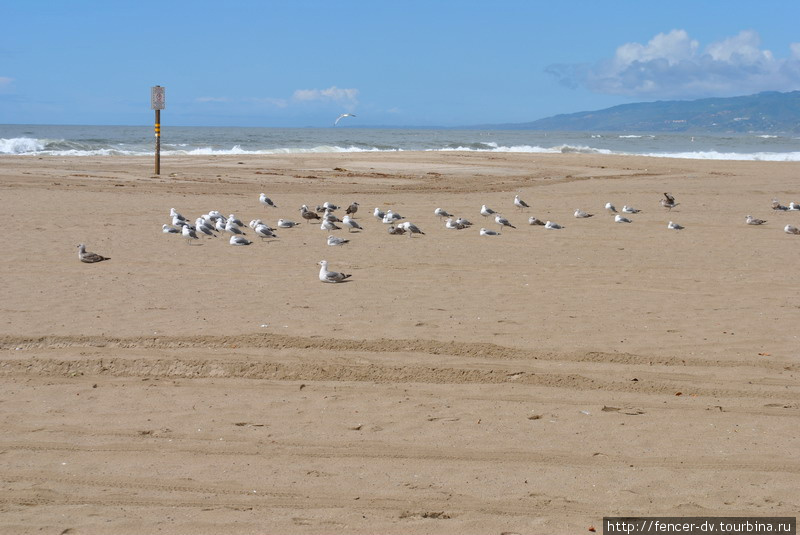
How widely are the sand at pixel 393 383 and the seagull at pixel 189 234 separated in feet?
0.51

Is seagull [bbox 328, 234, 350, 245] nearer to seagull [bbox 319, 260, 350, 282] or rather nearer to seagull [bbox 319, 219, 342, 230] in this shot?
seagull [bbox 319, 219, 342, 230]

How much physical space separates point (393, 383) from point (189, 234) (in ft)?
24.0

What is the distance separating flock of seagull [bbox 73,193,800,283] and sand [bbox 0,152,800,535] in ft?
0.88

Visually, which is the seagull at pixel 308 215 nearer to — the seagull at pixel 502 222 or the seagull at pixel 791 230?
the seagull at pixel 502 222

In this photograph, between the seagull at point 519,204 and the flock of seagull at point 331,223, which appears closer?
the flock of seagull at point 331,223

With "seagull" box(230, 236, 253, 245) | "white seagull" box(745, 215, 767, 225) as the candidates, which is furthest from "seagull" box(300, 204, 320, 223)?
"white seagull" box(745, 215, 767, 225)

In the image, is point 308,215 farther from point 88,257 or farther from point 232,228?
point 88,257

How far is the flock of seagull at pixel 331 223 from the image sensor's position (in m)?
13.3

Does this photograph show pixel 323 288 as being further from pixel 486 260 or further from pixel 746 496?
pixel 746 496

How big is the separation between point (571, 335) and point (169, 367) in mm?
3646

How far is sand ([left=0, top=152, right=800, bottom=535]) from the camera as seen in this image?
477cm

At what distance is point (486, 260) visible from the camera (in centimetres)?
1205

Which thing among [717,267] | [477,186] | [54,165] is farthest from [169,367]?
[54,165]

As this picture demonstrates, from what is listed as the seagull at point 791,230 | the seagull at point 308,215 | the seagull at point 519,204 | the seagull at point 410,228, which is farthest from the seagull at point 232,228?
the seagull at point 791,230
